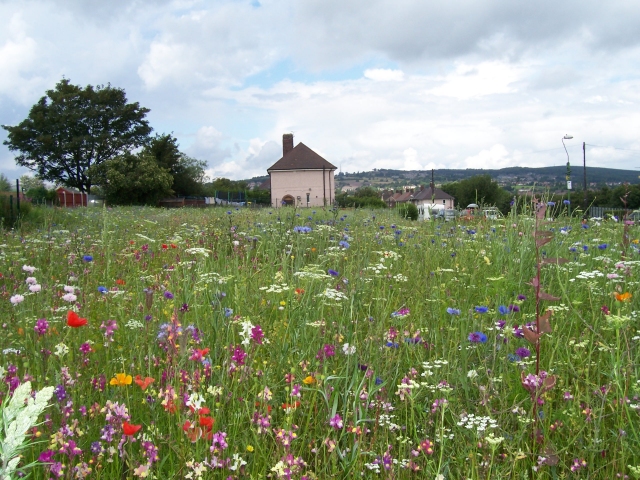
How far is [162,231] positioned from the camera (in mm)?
8086

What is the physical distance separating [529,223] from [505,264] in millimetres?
379

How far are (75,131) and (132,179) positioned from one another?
9.55 m

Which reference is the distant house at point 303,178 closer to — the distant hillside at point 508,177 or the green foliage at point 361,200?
the green foliage at point 361,200

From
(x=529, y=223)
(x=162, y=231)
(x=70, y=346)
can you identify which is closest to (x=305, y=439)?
(x=70, y=346)

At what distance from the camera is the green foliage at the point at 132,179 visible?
42.0 meters

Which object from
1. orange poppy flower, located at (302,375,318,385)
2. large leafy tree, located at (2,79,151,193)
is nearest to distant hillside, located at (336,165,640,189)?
orange poppy flower, located at (302,375,318,385)

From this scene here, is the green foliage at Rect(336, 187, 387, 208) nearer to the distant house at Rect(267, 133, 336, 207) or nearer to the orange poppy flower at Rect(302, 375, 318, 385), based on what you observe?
the distant house at Rect(267, 133, 336, 207)

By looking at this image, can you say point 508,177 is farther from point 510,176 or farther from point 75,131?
point 75,131

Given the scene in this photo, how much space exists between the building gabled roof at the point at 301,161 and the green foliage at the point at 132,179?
13039 mm

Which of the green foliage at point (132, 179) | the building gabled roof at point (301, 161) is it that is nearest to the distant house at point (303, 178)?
the building gabled roof at point (301, 161)

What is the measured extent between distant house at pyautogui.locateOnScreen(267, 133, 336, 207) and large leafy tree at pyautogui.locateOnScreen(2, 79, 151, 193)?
1407 cm

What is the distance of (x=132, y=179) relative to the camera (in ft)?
138

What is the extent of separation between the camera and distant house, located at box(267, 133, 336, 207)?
52625 mm

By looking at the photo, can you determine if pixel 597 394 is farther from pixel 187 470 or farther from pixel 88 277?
pixel 88 277
